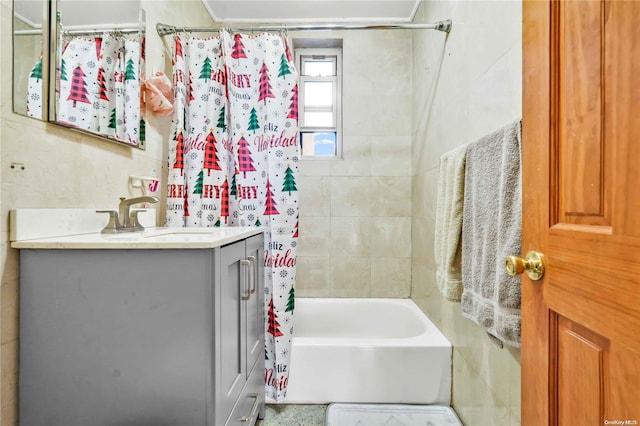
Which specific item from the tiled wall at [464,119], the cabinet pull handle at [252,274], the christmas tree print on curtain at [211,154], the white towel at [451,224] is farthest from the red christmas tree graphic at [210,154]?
the tiled wall at [464,119]

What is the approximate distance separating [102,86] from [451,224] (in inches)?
57.5

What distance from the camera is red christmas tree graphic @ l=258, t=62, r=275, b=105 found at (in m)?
1.63

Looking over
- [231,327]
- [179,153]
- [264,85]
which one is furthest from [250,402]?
[264,85]

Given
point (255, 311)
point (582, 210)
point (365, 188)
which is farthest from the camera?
point (365, 188)

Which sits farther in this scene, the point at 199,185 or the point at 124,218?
the point at 199,185

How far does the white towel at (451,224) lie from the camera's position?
3.81 ft

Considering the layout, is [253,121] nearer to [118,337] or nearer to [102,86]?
[102,86]

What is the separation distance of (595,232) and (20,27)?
146 cm

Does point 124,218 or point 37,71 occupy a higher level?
point 37,71

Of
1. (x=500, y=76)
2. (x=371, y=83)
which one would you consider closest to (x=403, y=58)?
(x=371, y=83)

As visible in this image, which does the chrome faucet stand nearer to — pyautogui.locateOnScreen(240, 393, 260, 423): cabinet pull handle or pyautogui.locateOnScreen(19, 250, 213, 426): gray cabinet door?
pyautogui.locateOnScreen(19, 250, 213, 426): gray cabinet door

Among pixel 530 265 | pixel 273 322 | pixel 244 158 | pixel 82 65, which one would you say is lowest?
pixel 273 322

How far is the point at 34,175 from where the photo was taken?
0.92 metres

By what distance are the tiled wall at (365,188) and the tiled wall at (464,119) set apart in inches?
4.6
